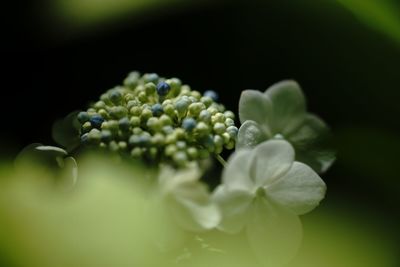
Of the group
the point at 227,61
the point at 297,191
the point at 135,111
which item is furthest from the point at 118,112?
the point at 227,61

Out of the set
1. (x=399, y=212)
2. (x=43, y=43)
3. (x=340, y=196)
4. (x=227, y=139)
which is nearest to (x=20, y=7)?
(x=43, y=43)

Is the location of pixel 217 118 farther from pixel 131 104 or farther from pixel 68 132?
pixel 68 132

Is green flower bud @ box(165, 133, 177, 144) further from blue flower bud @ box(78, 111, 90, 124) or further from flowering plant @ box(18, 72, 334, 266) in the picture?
blue flower bud @ box(78, 111, 90, 124)

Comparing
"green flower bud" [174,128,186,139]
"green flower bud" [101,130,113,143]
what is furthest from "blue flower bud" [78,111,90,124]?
"green flower bud" [174,128,186,139]

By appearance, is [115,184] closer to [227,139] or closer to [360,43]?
[227,139]

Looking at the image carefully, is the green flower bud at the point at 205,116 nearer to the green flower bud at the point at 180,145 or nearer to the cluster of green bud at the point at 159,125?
the cluster of green bud at the point at 159,125

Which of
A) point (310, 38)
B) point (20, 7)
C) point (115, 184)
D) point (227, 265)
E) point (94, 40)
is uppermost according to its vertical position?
point (20, 7)

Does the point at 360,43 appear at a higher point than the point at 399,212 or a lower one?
higher

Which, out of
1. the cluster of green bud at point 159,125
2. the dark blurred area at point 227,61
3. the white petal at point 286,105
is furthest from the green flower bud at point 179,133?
the dark blurred area at point 227,61
